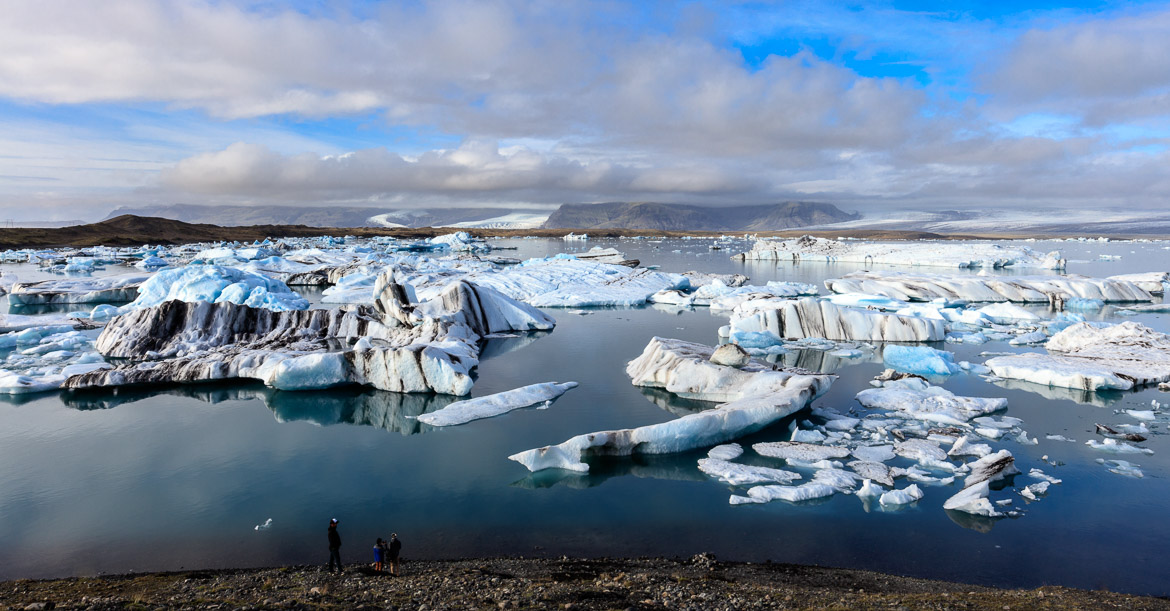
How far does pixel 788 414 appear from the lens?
11383 millimetres

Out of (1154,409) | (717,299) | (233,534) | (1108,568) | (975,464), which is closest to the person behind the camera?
(1108,568)

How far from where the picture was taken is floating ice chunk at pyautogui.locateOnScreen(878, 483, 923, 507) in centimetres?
833

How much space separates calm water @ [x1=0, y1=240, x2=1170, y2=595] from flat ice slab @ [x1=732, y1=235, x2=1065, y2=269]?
35.3 meters

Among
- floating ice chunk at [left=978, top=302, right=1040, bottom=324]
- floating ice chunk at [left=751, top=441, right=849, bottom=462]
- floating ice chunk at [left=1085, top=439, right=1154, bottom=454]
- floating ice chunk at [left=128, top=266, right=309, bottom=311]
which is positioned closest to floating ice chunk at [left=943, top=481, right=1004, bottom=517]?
floating ice chunk at [left=751, top=441, right=849, bottom=462]

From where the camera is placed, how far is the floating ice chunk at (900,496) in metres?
8.33

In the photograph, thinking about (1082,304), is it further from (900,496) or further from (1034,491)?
(900,496)

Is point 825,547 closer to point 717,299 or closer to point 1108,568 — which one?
point 1108,568

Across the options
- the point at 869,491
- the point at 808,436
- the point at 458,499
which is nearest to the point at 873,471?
the point at 869,491

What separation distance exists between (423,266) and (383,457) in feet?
92.3

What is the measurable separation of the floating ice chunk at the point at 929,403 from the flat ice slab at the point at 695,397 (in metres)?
1.20

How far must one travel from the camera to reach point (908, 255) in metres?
47.8

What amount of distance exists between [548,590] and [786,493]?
4138mm

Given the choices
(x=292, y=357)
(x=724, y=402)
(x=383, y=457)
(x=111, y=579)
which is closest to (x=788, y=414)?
(x=724, y=402)

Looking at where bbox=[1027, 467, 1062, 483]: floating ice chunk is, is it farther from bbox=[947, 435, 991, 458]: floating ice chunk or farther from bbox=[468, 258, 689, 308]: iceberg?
bbox=[468, 258, 689, 308]: iceberg
